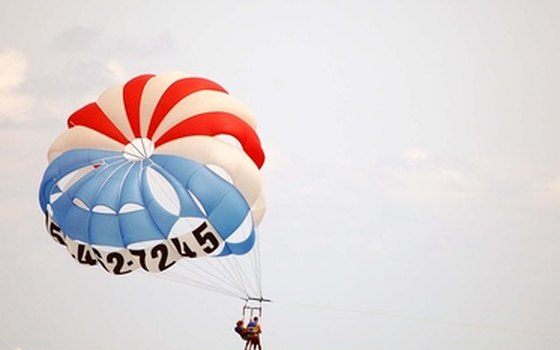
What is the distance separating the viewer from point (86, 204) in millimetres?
37500

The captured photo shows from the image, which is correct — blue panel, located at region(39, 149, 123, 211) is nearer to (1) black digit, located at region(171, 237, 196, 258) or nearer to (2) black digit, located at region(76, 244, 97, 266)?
(2) black digit, located at region(76, 244, 97, 266)

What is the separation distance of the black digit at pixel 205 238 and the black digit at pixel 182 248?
0.42m

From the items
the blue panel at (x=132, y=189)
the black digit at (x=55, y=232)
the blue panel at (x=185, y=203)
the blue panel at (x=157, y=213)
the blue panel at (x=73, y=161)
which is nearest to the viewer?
the blue panel at (x=185, y=203)

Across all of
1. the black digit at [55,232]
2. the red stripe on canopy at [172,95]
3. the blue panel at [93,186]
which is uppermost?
the red stripe on canopy at [172,95]

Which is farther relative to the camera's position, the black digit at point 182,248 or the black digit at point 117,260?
the black digit at point 117,260

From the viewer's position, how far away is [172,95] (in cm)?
3831

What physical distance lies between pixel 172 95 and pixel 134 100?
44.0 inches

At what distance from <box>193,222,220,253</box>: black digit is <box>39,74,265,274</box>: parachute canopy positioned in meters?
0.03

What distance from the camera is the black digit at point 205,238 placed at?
37125 millimetres

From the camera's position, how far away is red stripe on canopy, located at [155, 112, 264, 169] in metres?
37.8

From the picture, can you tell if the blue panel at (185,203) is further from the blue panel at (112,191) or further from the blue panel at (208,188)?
the blue panel at (112,191)

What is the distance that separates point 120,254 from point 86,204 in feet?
5.64

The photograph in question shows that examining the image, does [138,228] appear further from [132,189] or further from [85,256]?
[85,256]

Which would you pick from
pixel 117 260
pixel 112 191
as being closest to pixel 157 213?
pixel 112 191
